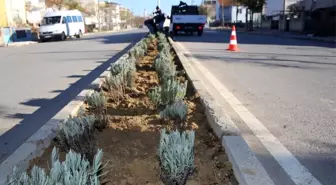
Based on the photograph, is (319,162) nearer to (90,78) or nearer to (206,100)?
(206,100)

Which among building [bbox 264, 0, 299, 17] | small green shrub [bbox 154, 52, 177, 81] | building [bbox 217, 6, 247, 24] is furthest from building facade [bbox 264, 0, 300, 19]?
small green shrub [bbox 154, 52, 177, 81]

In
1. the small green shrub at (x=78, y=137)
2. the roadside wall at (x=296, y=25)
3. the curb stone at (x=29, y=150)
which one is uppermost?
the roadside wall at (x=296, y=25)

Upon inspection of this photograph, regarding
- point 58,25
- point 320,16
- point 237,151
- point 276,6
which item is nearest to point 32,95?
point 237,151

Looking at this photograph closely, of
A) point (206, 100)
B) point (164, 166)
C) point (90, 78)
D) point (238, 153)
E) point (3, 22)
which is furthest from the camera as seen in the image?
point (3, 22)

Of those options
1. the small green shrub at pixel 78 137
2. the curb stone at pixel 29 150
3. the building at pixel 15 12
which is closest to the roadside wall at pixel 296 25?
the building at pixel 15 12

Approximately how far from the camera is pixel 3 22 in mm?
38781

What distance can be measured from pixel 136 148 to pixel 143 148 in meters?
0.07

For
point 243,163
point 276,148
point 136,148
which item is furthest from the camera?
point 276,148

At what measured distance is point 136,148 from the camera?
3.60 meters

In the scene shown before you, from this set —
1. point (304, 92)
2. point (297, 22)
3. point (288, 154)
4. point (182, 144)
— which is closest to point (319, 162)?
point (288, 154)

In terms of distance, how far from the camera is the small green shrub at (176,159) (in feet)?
8.91

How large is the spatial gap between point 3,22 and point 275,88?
37.6m

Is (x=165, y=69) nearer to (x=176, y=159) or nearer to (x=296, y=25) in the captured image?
(x=176, y=159)

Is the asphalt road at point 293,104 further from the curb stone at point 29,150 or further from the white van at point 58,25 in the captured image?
the white van at point 58,25
